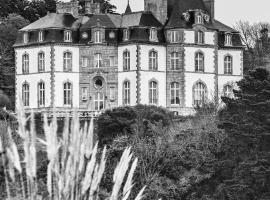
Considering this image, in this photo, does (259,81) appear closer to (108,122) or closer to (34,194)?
(108,122)

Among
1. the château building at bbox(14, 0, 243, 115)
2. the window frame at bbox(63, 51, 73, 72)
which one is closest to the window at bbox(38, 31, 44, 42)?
the château building at bbox(14, 0, 243, 115)

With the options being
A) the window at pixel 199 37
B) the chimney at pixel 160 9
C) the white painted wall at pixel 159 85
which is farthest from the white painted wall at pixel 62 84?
the window at pixel 199 37

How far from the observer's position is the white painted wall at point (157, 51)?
6359 centimetres

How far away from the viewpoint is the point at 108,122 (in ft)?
169

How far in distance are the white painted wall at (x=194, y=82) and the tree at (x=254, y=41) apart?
50.5 feet

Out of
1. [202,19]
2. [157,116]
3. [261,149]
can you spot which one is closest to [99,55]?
[202,19]

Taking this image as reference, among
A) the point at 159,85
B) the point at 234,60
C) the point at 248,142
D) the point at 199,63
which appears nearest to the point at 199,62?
the point at 199,63

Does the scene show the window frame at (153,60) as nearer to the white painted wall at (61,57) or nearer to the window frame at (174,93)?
the window frame at (174,93)

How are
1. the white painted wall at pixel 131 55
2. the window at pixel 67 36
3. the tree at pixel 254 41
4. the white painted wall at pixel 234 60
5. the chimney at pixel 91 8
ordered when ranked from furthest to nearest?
1. the tree at pixel 254 41
2. the chimney at pixel 91 8
3. the white painted wall at pixel 234 60
4. the window at pixel 67 36
5. the white painted wall at pixel 131 55

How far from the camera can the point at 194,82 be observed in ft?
212

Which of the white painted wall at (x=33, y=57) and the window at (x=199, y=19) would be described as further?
the window at (x=199, y=19)

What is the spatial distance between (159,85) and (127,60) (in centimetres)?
283

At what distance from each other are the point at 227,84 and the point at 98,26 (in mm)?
10173

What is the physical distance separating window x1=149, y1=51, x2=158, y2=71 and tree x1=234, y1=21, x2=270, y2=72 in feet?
57.8
